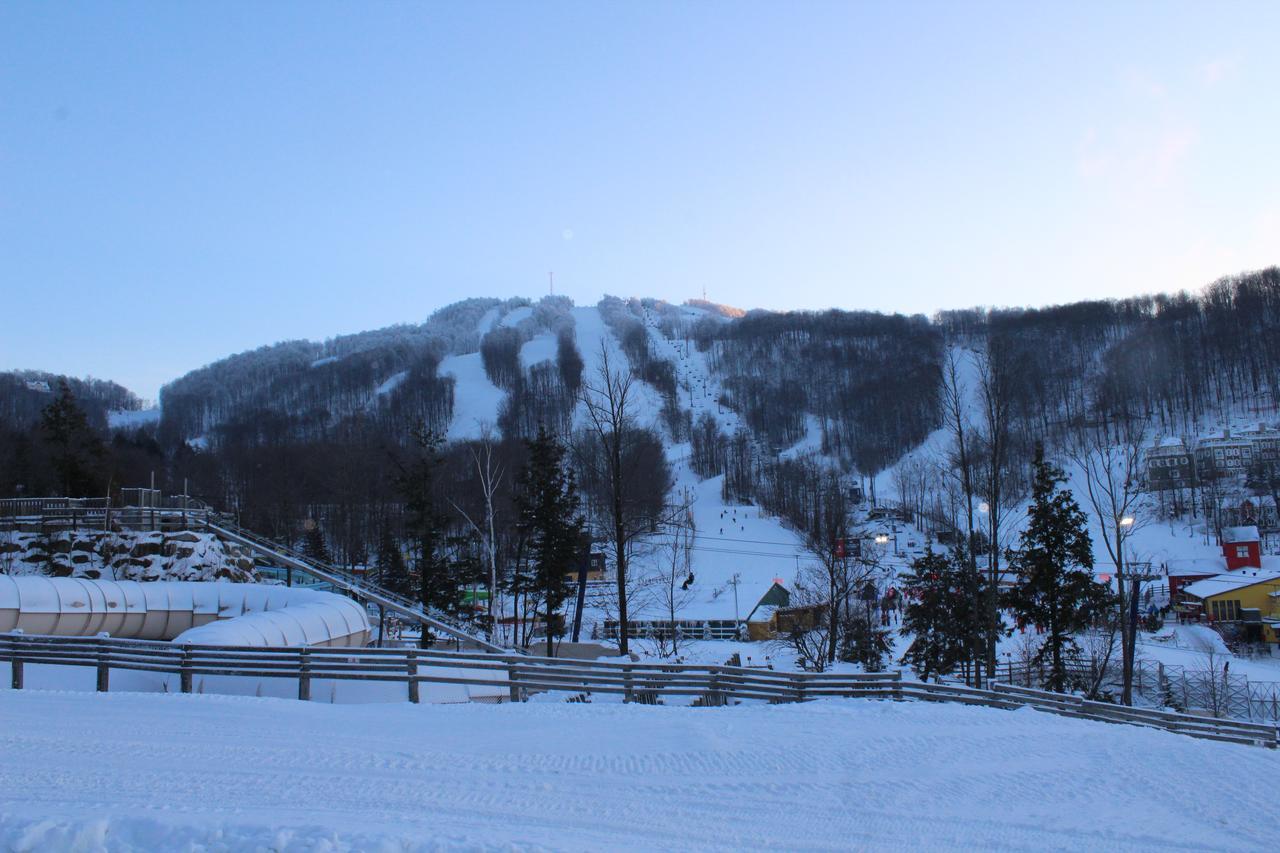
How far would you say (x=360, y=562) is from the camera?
60.9m

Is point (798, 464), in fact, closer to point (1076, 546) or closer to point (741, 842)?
point (1076, 546)

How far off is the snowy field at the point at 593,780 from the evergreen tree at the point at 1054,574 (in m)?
13.1

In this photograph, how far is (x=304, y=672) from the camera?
12422 millimetres

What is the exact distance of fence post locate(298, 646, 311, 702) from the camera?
12422 millimetres

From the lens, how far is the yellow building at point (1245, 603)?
43250 mm

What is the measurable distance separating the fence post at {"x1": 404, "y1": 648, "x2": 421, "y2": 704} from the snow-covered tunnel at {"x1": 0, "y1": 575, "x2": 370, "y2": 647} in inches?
212

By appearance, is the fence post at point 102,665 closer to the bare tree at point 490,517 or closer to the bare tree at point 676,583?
the bare tree at point 490,517

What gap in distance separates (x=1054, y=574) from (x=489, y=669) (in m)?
18.3

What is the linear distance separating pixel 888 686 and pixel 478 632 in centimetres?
2464

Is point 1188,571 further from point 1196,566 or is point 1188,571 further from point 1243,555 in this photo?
point 1243,555

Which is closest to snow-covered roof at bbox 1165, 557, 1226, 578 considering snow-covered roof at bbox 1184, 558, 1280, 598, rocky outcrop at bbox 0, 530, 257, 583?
snow-covered roof at bbox 1184, 558, 1280, 598

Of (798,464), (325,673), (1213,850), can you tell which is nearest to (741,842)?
(1213,850)

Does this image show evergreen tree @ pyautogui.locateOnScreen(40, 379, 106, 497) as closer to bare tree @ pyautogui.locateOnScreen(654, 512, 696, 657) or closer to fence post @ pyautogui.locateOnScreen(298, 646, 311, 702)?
bare tree @ pyautogui.locateOnScreen(654, 512, 696, 657)

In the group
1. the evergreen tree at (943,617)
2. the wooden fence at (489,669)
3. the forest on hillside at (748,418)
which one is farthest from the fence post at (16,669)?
the forest on hillside at (748,418)
